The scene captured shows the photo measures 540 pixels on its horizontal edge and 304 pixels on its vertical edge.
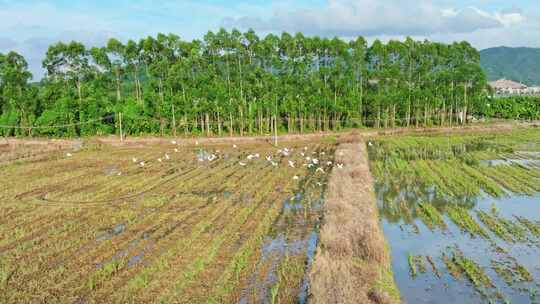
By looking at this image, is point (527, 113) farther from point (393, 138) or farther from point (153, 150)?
point (153, 150)

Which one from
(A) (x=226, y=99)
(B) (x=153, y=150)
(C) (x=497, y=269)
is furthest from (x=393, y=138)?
(C) (x=497, y=269)

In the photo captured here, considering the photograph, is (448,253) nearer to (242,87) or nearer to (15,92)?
(242,87)

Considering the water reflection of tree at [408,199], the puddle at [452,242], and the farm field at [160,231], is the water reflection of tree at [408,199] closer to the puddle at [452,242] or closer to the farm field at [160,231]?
the puddle at [452,242]

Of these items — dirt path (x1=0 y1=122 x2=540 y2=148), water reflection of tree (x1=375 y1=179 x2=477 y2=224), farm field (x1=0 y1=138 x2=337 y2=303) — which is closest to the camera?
farm field (x1=0 y1=138 x2=337 y2=303)

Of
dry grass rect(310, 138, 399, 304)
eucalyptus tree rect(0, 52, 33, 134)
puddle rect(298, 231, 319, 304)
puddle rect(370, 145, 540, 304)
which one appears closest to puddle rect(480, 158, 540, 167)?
puddle rect(370, 145, 540, 304)

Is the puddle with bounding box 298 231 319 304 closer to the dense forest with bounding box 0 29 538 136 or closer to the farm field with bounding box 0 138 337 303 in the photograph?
the farm field with bounding box 0 138 337 303
